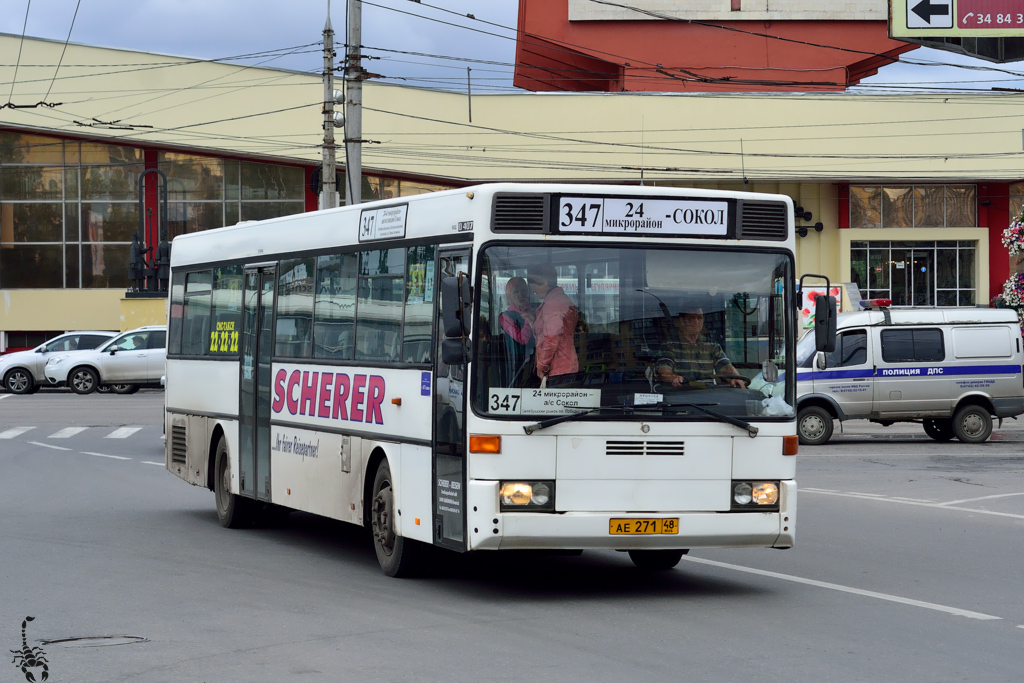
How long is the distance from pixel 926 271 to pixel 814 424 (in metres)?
27.4

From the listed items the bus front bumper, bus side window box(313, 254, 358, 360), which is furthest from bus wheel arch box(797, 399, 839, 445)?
the bus front bumper

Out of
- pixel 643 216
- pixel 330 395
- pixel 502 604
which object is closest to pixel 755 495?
pixel 502 604

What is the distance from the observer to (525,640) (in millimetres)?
7988

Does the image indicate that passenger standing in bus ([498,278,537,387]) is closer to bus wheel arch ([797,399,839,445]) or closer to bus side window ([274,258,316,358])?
bus side window ([274,258,316,358])

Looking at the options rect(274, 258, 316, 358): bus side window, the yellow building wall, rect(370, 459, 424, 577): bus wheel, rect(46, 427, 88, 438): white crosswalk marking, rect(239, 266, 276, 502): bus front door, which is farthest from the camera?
the yellow building wall

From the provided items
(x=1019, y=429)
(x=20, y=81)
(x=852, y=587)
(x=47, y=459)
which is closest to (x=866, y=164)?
(x=1019, y=429)

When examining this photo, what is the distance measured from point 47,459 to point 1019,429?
62.3 feet

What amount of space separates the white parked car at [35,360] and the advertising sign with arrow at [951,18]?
25.3m

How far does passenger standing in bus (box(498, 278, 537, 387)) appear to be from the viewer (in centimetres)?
917

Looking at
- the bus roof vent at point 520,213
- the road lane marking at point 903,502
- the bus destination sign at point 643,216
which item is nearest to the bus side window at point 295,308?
the bus roof vent at point 520,213

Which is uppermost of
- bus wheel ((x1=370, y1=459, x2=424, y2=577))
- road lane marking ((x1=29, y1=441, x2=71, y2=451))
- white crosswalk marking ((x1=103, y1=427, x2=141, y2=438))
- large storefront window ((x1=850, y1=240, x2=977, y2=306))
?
large storefront window ((x1=850, y1=240, x2=977, y2=306))

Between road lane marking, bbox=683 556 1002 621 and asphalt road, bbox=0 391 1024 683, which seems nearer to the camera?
asphalt road, bbox=0 391 1024 683

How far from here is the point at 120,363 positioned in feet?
127

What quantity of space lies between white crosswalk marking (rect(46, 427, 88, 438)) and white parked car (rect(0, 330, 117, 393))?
40.1 ft
